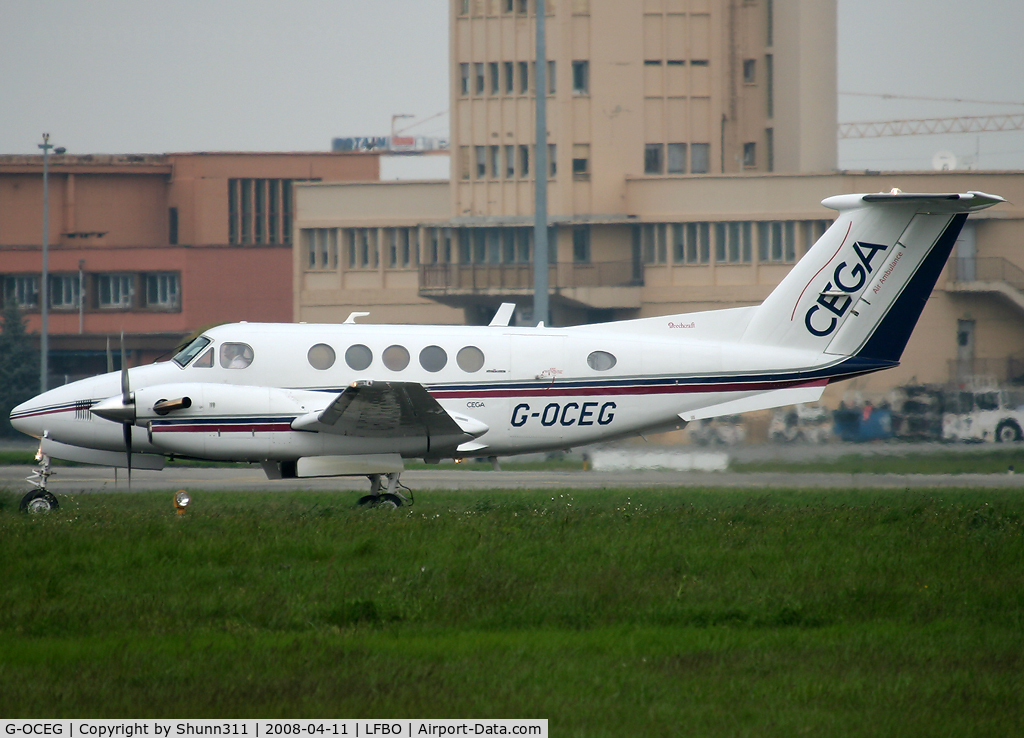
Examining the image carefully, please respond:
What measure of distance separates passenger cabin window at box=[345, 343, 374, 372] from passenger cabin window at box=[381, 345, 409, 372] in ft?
0.71

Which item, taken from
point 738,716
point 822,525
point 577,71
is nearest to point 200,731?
point 738,716

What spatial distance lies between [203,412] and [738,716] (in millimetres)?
10746

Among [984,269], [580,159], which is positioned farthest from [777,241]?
[580,159]

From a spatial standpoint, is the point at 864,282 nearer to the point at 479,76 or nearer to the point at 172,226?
the point at 479,76

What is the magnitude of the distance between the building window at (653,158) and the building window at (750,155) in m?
7.72

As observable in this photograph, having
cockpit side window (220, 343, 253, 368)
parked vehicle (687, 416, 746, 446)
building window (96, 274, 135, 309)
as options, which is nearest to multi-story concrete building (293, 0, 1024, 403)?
building window (96, 274, 135, 309)

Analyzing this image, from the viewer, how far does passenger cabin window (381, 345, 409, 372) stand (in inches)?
639

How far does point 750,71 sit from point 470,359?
A: 165 ft

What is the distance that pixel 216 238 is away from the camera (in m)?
74.9

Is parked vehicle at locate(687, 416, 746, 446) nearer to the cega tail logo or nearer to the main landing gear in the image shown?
the cega tail logo

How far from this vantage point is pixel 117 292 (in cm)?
6812

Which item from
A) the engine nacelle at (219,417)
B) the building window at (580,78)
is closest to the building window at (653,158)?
the building window at (580,78)

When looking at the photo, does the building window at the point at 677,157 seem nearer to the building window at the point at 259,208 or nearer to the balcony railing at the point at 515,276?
the balcony railing at the point at 515,276

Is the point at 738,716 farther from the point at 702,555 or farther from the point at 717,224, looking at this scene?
the point at 717,224
